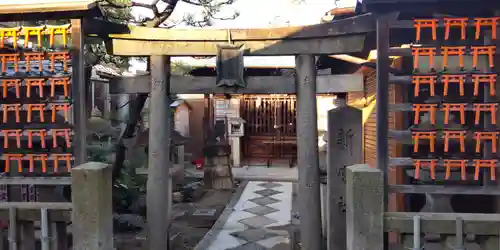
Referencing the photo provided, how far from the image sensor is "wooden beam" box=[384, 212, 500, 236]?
380cm

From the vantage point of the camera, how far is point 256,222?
9891 millimetres

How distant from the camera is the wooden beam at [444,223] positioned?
3797 millimetres

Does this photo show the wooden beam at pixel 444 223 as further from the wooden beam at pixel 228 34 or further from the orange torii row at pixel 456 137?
the wooden beam at pixel 228 34

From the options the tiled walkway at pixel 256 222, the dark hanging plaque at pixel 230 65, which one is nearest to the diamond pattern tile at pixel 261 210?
the tiled walkway at pixel 256 222

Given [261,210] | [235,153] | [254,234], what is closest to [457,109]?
[254,234]

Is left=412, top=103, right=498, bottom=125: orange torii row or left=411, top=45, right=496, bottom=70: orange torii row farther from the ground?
left=411, top=45, right=496, bottom=70: orange torii row

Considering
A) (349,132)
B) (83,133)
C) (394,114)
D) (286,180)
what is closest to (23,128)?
(83,133)

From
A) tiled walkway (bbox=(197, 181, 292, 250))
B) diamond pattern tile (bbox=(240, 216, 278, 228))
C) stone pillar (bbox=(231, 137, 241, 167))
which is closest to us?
tiled walkway (bbox=(197, 181, 292, 250))

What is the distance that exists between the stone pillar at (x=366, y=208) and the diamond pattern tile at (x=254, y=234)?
491cm

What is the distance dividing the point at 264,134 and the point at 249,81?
13.9 metres

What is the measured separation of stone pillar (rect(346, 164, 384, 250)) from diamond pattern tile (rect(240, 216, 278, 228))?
5.94 metres

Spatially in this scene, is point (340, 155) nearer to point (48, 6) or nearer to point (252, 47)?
point (252, 47)

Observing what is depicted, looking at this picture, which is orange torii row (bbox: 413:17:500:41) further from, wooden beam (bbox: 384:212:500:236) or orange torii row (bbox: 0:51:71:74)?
orange torii row (bbox: 0:51:71:74)

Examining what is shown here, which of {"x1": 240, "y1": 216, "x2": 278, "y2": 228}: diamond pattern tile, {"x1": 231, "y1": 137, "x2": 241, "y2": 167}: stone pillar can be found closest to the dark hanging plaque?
{"x1": 240, "y1": 216, "x2": 278, "y2": 228}: diamond pattern tile
